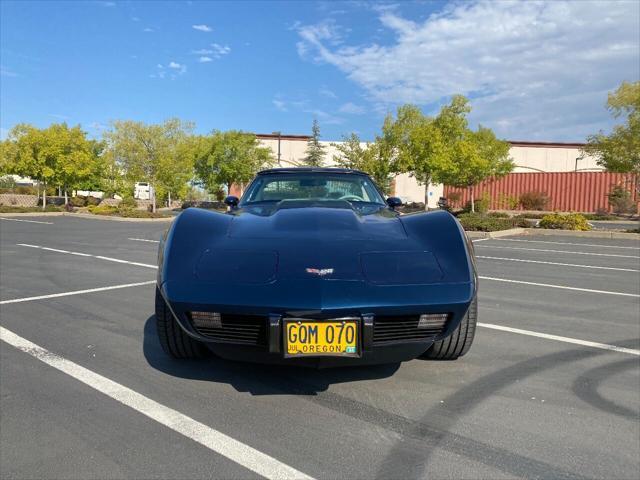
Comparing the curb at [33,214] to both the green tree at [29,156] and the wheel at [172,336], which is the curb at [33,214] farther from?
the wheel at [172,336]

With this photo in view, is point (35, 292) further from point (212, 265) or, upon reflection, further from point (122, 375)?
point (212, 265)

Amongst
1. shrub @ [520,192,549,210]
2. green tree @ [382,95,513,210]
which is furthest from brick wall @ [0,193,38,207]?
shrub @ [520,192,549,210]

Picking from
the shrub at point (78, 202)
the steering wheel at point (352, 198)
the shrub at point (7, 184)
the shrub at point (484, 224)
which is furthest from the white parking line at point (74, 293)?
the shrub at point (7, 184)

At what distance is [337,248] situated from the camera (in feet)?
7.97

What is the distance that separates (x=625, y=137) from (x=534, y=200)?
14.8 metres

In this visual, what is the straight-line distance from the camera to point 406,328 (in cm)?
224

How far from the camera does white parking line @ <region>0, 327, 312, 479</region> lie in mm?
1882

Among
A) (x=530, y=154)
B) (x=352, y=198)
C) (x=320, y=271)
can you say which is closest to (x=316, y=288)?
(x=320, y=271)

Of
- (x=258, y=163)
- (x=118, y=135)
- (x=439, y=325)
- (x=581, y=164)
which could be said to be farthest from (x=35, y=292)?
(x=581, y=164)

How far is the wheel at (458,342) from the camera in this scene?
2.76 m

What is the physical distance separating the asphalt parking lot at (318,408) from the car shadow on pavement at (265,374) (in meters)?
0.01

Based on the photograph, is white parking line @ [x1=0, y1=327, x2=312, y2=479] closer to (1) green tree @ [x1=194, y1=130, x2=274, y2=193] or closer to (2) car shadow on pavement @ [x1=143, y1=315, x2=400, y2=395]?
(2) car shadow on pavement @ [x1=143, y1=315, x2=400, y2=395]

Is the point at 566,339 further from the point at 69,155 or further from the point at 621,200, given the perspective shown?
the point at 69,155

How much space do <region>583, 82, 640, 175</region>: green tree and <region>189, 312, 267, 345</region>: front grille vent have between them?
732 inches
